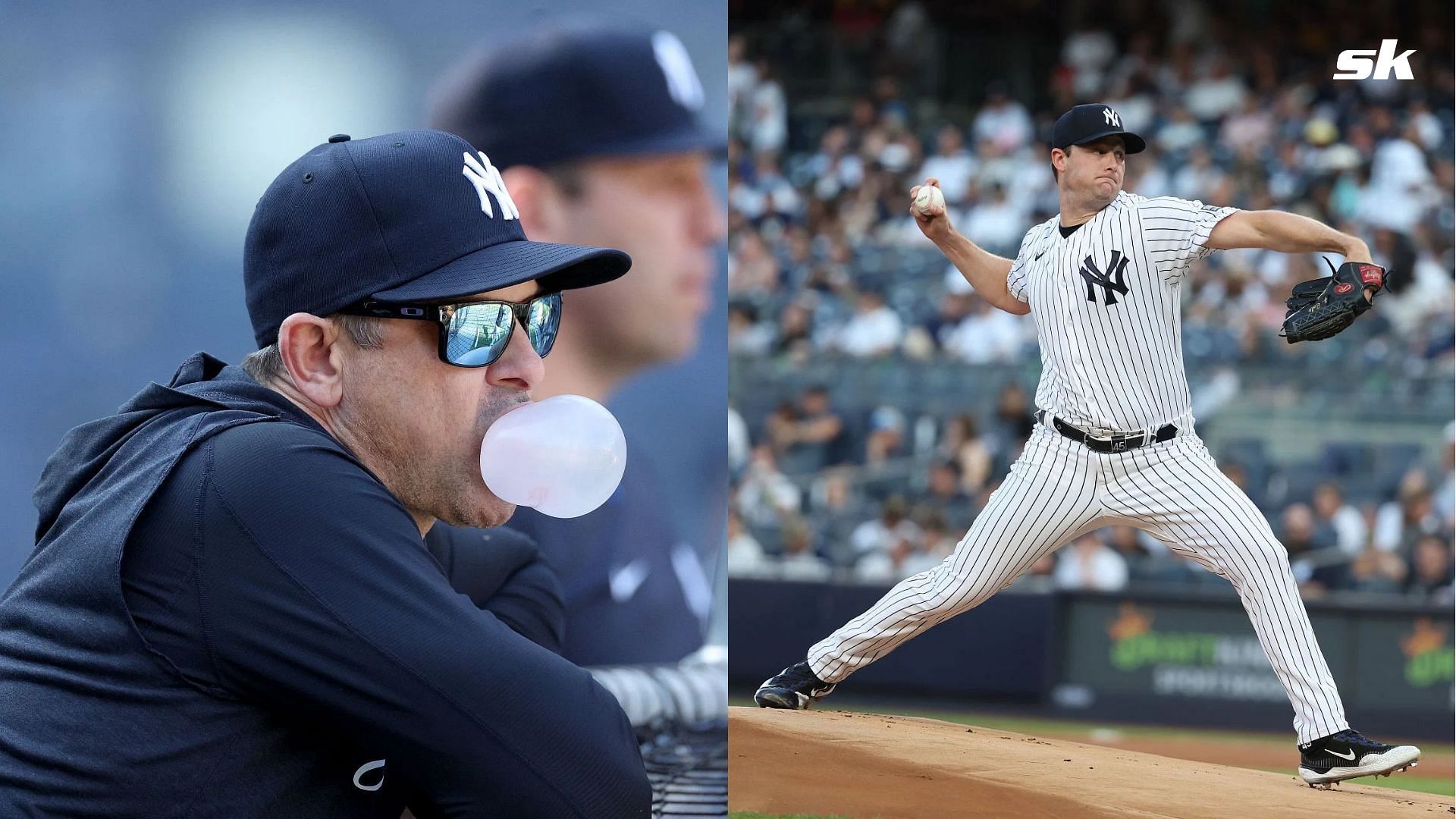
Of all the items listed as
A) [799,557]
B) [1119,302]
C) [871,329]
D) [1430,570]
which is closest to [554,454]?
[1119,302]

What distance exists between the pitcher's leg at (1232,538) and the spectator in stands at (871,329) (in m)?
1.50

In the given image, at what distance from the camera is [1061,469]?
2.18 metres

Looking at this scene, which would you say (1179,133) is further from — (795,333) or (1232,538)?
(795,333)

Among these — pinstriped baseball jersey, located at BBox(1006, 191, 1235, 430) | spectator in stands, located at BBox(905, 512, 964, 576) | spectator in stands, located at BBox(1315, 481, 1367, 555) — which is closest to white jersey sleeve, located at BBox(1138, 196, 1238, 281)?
pinstriped baseball jersey, located at BBox(1006, 191, 1235, 430)

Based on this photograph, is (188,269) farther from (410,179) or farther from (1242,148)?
(1242,148)

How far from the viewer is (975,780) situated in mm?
2146

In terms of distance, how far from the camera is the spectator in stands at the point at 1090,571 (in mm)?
3299

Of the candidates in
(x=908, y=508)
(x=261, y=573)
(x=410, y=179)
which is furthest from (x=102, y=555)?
(x=908, y=508)

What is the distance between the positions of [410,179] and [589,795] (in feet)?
2.37

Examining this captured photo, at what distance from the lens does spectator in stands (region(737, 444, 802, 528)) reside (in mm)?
3791

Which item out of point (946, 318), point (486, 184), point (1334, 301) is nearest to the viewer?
point (486, 184)

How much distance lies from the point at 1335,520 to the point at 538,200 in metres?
2.10

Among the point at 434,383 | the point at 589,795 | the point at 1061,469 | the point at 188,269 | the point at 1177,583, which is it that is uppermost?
the point at 188,269

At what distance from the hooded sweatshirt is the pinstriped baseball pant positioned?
2.95 ft
